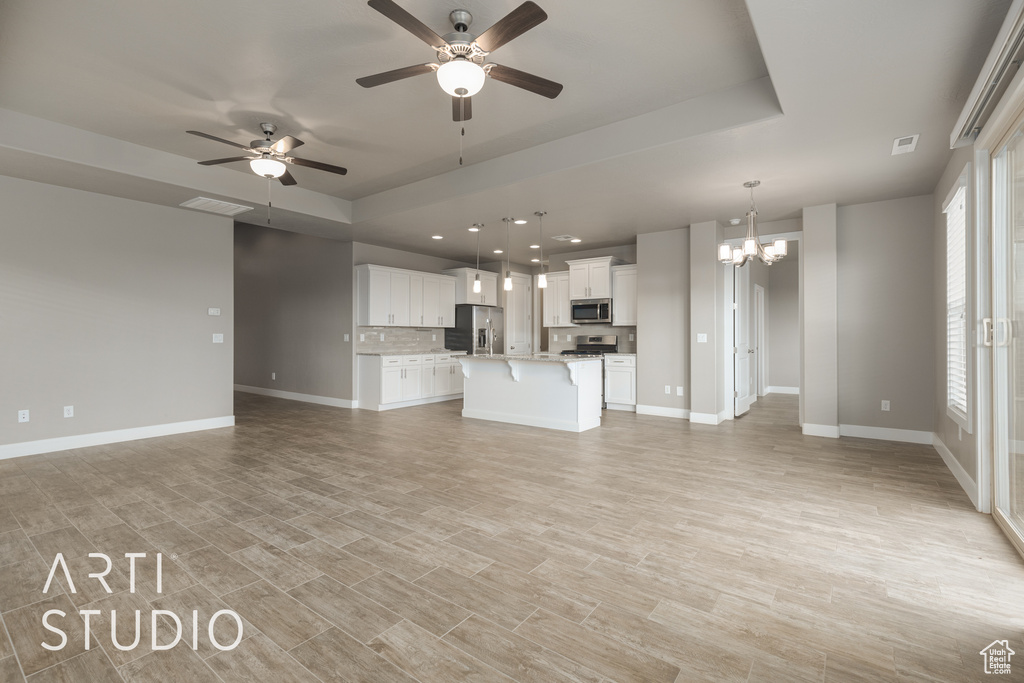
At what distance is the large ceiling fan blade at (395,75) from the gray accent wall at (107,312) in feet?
14.6

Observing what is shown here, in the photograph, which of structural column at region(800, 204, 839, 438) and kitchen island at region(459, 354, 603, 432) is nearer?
structural column at region(800, 204, 839, 438)

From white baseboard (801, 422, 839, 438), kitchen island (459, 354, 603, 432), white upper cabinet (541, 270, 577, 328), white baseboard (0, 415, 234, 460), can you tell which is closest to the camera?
white baseboard (0, 415, 234, 460)

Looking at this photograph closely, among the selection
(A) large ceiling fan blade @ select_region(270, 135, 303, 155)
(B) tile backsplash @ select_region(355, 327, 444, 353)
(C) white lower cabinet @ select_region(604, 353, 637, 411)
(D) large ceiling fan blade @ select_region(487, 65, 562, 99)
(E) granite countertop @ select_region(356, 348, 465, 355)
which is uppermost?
(A) large ceiling fan blade @ select_region(270, 135, 303, 155)

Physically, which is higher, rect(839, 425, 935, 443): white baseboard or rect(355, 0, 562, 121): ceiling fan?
rect(355, 0, 562, 121): ceiling fan

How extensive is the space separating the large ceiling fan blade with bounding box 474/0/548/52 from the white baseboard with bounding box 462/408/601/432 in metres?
4.26

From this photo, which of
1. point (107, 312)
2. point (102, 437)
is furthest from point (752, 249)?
point (102, 437)

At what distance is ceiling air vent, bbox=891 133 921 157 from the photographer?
11.9 feet

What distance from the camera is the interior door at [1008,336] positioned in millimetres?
2604

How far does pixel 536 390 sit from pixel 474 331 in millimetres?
3229

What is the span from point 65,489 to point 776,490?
215 inches

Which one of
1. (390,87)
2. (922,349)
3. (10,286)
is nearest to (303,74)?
(390,87)

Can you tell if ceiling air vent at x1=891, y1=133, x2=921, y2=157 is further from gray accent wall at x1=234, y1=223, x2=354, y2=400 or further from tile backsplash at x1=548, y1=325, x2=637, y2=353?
gray accent wall at x1=234, y1=223, x2=354, y2=400

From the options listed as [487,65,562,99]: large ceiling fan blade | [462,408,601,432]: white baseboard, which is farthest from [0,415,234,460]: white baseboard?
[487,65,562,99]: large ceiling fan blade

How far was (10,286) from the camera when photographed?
462 cm
